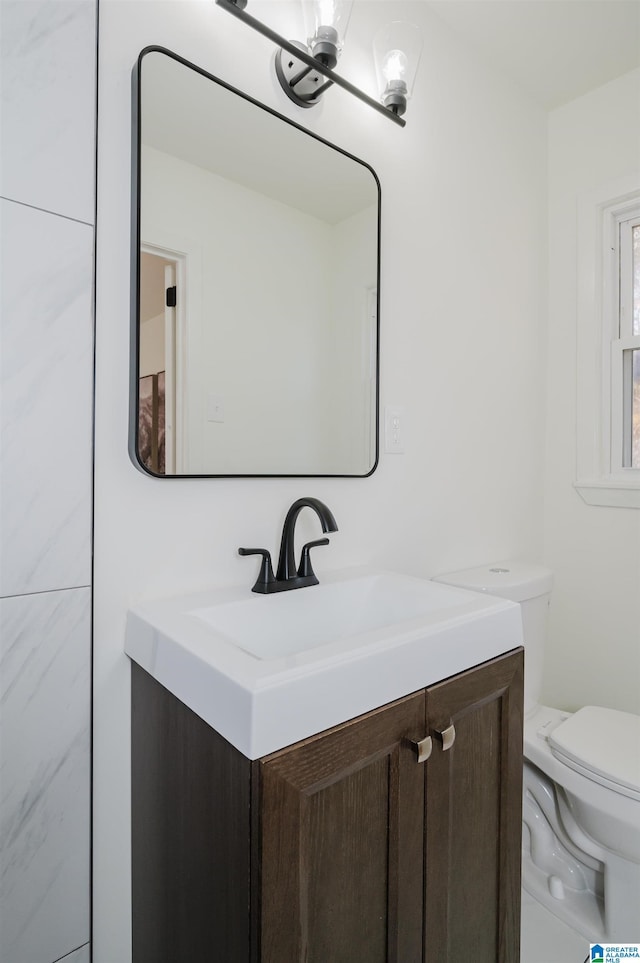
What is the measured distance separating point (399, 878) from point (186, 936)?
1.07 feet

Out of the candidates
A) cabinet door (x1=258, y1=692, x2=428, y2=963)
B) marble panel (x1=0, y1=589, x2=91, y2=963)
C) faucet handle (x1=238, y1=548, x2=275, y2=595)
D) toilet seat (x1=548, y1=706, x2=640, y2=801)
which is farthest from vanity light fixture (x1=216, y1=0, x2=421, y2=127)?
toilet seat (x1=548, y1=706, x2=640, y2=801)

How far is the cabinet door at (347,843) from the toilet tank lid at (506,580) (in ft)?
2.19

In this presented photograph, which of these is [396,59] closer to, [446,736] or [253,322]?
[253,322]

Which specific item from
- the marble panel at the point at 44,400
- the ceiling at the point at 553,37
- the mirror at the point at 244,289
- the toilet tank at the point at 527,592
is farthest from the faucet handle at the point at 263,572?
the ceiling at the point at 553,37

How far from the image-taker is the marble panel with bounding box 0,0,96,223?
0.79m

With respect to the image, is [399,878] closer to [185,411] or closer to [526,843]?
[185,411]

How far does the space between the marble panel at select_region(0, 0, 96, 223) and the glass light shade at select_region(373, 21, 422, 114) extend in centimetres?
67

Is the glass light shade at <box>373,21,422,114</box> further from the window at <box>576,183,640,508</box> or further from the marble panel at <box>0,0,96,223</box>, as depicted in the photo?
the window at <box>576,183,640,508</box>

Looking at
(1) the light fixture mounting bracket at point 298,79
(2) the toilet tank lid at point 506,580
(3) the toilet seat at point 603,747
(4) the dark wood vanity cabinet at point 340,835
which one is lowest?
(3) the toilet seat at point 603,747

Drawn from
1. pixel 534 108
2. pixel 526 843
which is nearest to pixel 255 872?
pixel 526 843

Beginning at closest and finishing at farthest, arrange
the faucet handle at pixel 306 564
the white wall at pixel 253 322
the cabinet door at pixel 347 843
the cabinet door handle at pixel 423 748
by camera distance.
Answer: the cabinet door at pixel 347 843
the cabinet door handle at pixel 423 748
the white wall at pixel 253 322
the faucet handle at pixel 306 564

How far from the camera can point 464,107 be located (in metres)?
1.58

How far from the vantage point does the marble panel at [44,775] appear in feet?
2.65

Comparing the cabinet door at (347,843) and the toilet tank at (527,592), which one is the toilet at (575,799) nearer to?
the toilet tank at (527,592)
